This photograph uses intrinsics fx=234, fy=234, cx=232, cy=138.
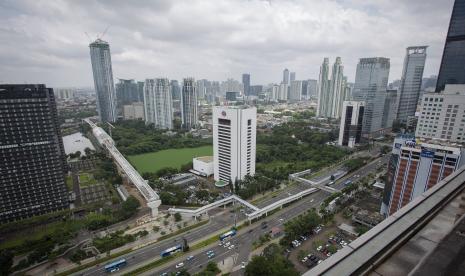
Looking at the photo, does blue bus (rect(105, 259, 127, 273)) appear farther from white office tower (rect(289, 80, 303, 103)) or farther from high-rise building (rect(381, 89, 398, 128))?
white office tower (rect(289, 80, 303, 103))

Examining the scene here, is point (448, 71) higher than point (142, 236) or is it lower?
higher

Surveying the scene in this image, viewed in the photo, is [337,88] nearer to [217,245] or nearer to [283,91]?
[283,91]

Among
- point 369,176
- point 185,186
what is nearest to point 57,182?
point 185,186

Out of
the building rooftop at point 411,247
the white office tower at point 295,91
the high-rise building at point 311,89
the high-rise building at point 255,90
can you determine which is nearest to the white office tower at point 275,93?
the white office tower at point 295,91

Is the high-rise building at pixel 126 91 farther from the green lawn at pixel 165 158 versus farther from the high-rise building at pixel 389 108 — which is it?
the high-rise building at pixel 389 108

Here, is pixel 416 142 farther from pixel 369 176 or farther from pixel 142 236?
pixel 142 236

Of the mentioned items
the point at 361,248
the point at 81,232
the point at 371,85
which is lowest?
the point at 81,232

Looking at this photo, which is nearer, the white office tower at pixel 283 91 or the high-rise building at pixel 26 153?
the high-rise building at pixel 26 153
